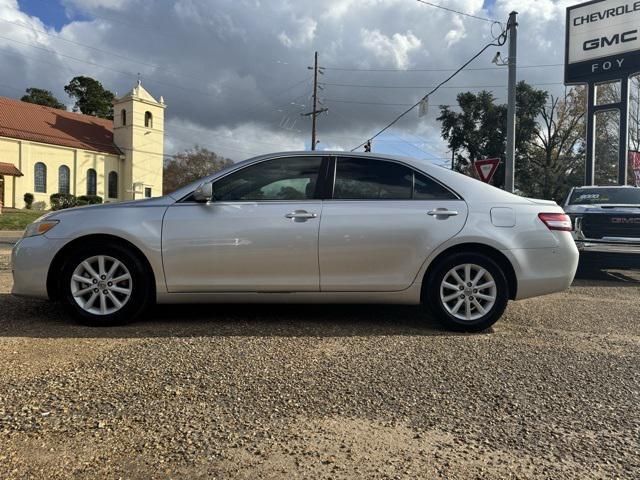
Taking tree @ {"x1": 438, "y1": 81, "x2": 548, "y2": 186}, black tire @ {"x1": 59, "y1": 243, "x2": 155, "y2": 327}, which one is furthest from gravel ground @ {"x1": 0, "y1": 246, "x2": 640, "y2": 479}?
tree @ {"x1": 438, "y1": 81, "x2": 548, "y2": 186}

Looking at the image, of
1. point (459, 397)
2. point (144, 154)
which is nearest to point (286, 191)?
point (459, 397)

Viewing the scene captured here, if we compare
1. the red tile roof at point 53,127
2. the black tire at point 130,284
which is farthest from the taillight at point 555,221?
the red tile roof at point 53,127

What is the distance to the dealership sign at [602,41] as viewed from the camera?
1552 cm

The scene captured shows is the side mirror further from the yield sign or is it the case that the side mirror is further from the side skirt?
the yield sign

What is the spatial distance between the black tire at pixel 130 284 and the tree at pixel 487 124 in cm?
3942

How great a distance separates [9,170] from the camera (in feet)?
142

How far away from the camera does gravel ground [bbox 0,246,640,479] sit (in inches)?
91.8

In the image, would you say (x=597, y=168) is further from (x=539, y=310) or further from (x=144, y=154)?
(x=144, y=154)

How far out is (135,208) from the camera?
14.9ft

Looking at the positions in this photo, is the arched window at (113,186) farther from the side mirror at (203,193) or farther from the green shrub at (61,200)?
the side mirror at (203,193)

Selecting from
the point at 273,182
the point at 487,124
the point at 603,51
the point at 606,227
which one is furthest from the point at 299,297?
the point at 487,124

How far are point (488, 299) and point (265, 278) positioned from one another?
2.04 meters

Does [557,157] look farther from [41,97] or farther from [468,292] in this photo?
[41,97]

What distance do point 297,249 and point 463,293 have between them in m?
1.57
